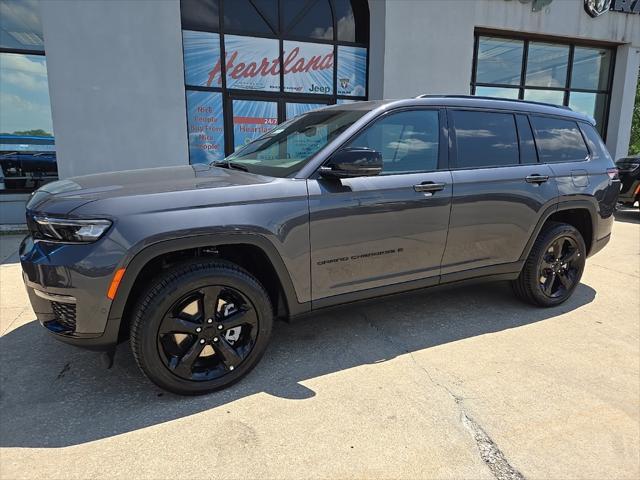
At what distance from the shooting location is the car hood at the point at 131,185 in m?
2.40

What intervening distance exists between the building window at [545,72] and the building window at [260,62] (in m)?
3.59

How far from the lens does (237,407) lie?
8.40 feet

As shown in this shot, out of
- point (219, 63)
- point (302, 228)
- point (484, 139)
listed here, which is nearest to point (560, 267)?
point (484, 139)

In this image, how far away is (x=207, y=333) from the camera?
8.55 ft

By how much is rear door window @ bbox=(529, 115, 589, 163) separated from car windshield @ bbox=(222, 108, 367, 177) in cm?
178

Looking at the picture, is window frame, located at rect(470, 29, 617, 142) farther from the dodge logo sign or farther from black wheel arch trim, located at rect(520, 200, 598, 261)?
black wheel arch trim, located at rect(520, 200, 598, 261)

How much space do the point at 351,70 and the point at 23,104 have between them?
6441mm

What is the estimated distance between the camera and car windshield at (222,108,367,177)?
3027 mm

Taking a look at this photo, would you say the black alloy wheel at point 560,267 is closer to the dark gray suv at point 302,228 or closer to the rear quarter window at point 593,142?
the dark gray suv at point 302,228

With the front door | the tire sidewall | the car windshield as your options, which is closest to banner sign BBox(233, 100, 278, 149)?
the car windshield

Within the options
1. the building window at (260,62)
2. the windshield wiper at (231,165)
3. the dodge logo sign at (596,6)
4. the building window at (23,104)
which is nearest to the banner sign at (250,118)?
the building window at (260,62)

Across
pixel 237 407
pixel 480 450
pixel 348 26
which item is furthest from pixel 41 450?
pixel 348 26

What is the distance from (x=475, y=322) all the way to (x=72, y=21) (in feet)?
24.3

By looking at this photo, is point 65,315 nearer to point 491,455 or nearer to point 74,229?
point 74,229
